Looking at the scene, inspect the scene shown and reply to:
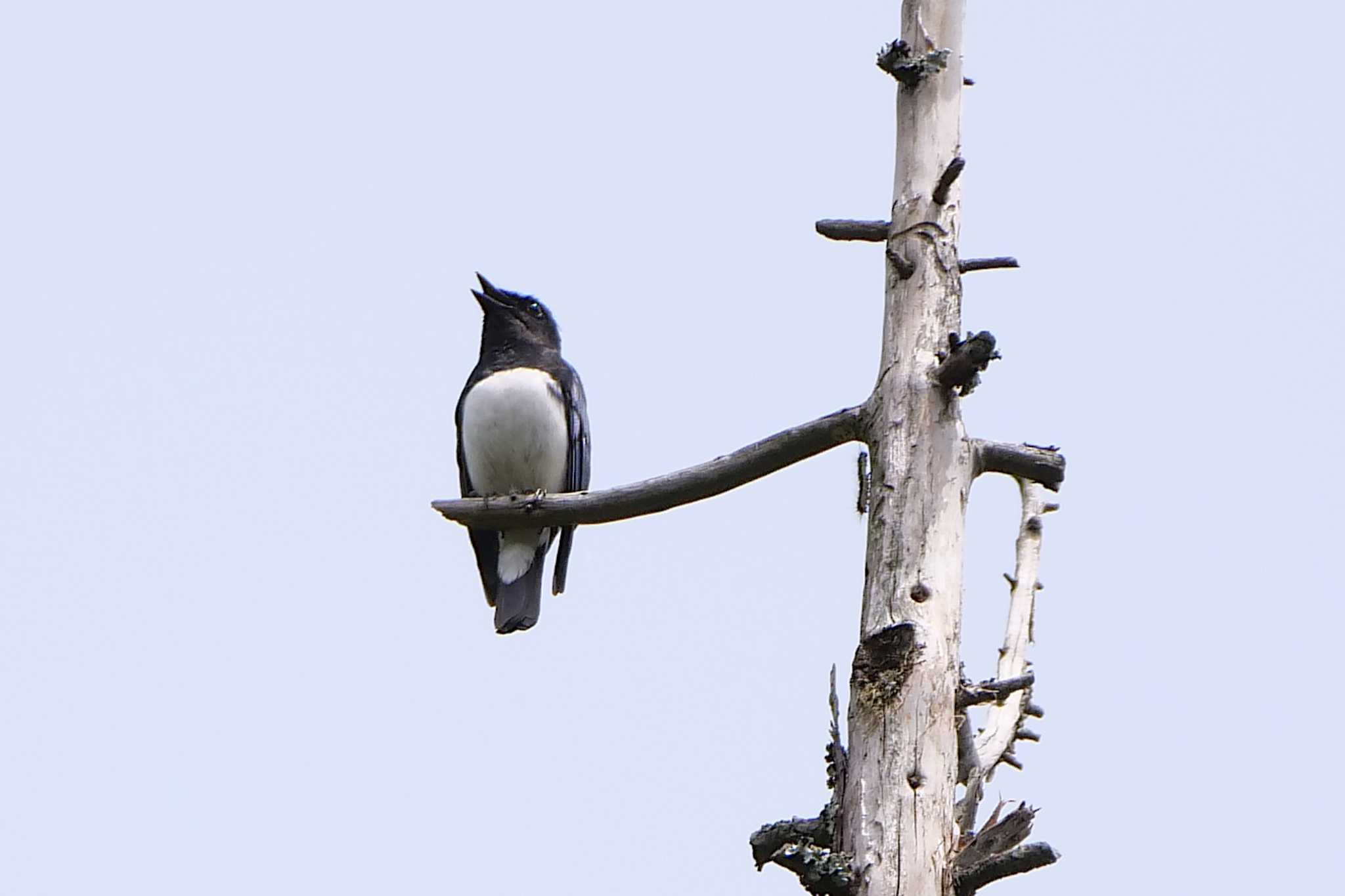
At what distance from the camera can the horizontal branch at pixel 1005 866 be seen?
4527 mm

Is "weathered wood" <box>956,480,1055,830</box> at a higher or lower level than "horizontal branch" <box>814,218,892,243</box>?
lower

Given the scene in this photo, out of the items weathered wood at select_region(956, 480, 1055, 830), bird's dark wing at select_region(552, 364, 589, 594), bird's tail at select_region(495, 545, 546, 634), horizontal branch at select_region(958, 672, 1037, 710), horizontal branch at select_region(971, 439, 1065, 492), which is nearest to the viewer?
horizontal branch at select_region(958, 672, 1037, 710)

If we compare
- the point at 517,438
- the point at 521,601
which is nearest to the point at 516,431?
the point at 517,438

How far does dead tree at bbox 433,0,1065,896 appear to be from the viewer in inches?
181

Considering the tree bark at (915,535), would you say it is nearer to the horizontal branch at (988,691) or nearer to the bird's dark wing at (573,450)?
the horizontal branch at (988,691)

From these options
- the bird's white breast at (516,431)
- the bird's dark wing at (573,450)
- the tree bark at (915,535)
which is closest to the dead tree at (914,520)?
the tree bark at (915,535)

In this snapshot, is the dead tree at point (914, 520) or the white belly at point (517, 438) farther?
the white belly at point (517, 438)

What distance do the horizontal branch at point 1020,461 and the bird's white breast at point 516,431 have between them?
11.2ft

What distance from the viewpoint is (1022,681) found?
199 inches

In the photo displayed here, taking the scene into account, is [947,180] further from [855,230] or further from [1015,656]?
[1015,656]

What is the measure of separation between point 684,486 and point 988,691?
124 centimetres

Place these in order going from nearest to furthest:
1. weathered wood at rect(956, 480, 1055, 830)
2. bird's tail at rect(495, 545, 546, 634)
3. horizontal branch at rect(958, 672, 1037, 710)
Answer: horizontal branch at rect(958, 672, 1037, 710), weathered wood at rect(956, 480, 1055, 830), bird's tail at rect(495, 545, 546, 634)

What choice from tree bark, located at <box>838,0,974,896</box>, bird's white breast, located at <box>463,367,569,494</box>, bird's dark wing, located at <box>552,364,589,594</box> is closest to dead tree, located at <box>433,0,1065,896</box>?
tree bark, located at <box>838,0,974,896</box>

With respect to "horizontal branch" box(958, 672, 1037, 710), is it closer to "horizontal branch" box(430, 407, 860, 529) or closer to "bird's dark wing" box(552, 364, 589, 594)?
"horizontal branch" box(430, 407, 860, 529)
